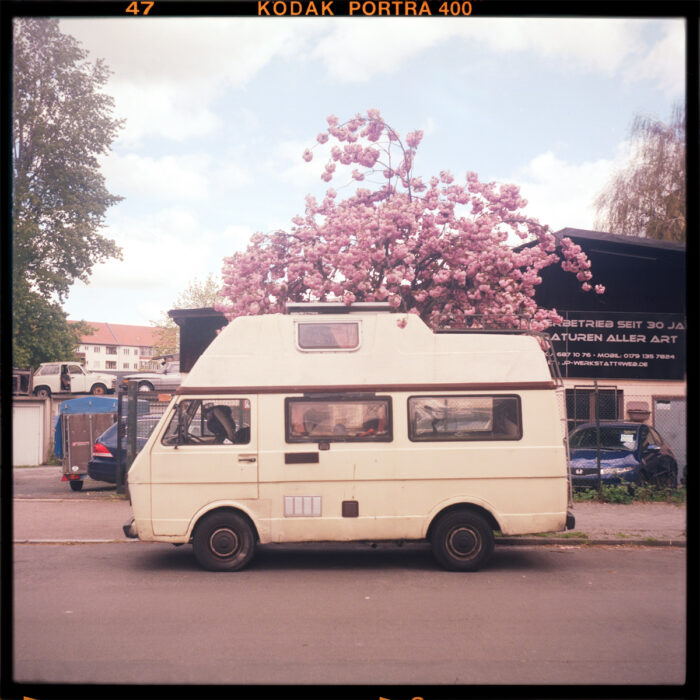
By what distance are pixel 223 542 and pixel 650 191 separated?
20826 mm

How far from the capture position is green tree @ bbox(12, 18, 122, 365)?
2642 cm

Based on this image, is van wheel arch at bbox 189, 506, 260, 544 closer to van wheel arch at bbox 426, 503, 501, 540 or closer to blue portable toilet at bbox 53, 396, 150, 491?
van wheel arch at bbox 426, 503, 501, 540

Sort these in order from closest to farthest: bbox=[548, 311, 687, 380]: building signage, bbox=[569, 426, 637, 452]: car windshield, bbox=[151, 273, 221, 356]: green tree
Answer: bbox=[569, 426, 637, 452]: car windshield
bbox=[548, 311, 687, 380]: building signage
bbox=[151, 273, 221, 356]: green tree

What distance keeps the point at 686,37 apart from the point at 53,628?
662cm

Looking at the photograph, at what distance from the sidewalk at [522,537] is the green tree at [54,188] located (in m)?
15.3

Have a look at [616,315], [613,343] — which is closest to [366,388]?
[613,343]

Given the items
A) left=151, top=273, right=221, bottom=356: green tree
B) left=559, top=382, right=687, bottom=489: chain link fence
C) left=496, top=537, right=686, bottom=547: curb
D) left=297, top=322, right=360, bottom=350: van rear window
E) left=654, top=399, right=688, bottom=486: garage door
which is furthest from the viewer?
left=151, top=273, right=221, bottom=356: green tree

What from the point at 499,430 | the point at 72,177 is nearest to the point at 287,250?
the point at 499,430

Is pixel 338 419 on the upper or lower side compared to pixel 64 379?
lower

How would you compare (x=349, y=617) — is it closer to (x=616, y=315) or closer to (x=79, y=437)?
(x=79, y=437)

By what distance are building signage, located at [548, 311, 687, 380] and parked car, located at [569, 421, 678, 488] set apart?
4.83 metres

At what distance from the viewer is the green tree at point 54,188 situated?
26.4 m

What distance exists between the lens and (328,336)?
8.21m

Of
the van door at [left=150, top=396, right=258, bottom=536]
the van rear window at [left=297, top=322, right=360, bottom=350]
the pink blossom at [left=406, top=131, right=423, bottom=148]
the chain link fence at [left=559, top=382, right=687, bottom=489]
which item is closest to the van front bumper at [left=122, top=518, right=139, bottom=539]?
the van door at [left=150, top=396, right=258, bottom=536]
